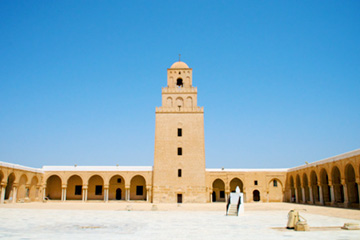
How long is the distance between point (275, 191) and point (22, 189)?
2499 cm

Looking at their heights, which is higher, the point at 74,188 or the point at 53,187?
the point at 53,187

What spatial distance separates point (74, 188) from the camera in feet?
110

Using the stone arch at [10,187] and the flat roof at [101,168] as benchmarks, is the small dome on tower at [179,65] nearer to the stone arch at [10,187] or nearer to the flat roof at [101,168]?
the flat roof at [101,168]

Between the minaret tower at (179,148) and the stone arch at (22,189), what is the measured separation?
11847mm

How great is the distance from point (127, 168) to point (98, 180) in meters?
4.00

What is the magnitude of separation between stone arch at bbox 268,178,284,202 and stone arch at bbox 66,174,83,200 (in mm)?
20244

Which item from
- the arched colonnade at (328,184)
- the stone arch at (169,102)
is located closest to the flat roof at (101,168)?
the stone arch at (169,102)

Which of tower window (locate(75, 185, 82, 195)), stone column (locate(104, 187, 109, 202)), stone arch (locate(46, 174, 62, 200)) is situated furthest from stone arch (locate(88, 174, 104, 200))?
stone arch (locate(46, 174, 62, 200))

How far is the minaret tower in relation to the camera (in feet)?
96.4

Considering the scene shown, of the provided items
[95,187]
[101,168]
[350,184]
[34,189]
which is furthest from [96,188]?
[350,184]

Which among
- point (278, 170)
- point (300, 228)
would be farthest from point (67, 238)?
point (278, 170)

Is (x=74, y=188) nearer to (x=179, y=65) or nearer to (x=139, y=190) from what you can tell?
(x=139, y=190)

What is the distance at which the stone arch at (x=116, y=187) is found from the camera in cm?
3334

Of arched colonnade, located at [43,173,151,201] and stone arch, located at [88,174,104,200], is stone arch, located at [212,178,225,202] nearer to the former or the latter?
arched colonnade, located at [43,173,151,201]
